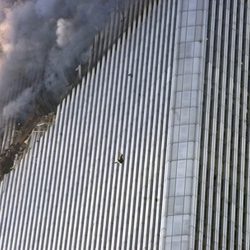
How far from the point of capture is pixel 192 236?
164m

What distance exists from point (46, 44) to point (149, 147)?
2866 cm

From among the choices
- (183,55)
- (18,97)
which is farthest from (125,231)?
(18,97)

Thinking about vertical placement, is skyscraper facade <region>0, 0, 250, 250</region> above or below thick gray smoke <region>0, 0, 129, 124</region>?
below

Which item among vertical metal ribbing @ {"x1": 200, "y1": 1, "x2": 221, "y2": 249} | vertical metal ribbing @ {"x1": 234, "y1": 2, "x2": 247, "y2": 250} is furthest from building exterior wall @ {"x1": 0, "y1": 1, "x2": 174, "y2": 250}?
vertical metal ribbing @ {"x1": 234, "y1": 2, "x2": 247, "y2": 250}

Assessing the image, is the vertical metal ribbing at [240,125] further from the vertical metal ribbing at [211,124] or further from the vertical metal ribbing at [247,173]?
the vertical metal ribbing at [211,124]

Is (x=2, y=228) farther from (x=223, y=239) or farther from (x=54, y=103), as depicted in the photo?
(x=223, y=239)

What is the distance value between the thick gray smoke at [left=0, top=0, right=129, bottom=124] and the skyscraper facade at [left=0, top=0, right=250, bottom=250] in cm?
266

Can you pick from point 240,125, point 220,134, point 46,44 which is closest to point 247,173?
point 220,134

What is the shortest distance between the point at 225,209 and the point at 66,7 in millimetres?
38975

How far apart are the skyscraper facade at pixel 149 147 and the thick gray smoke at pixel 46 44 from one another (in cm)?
266

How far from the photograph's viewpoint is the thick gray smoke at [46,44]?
617 ft

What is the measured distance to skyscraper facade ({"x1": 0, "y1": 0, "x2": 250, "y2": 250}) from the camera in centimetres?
16725

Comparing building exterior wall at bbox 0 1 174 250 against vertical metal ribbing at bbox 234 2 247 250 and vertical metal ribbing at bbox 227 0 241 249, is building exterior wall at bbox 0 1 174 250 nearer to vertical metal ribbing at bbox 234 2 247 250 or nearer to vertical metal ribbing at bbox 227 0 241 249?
vertical metal ribbing at bbox 227 0 241 249

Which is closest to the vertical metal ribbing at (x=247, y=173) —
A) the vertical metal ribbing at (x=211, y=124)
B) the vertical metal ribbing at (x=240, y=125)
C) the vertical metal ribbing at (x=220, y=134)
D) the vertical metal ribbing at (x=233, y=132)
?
the vertical metal ribbing at (x=240, y=125)
